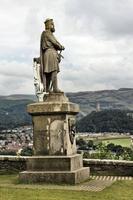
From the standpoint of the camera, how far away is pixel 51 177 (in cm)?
1448

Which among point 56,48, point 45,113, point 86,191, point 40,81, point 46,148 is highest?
point 56,48

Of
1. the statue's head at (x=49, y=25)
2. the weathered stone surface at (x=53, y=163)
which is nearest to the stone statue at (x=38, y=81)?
the statue's head at (x=49, y=25)

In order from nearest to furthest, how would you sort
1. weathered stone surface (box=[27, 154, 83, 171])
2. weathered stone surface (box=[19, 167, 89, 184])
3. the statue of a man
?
weathered stone surface (box=[19, 167, 89, 184]) < weathered stone surface (box=[27, 154, 83, 171]) < the statue of a man

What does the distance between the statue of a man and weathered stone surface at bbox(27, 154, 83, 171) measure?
2.32 metres

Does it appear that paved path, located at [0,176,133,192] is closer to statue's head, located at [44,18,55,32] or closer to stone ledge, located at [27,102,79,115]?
stone ledge, located at [27,102,79,115]

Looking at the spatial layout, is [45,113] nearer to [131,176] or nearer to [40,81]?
[40,81]

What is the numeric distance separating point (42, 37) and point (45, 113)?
2.65 m

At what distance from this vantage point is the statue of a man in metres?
15.8

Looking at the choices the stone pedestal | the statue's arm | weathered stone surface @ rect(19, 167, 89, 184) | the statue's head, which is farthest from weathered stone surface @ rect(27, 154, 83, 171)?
the statue's head

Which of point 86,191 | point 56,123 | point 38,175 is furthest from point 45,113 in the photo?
point 86,191

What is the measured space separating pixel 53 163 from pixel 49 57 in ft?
11.4

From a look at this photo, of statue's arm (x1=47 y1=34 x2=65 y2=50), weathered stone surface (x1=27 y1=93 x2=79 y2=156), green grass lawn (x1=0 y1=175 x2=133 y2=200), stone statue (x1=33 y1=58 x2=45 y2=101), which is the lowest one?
green grass lawn (x1=0 y1=175 x2=133 y2=200)

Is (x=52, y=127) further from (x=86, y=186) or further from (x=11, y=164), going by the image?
(x=11, y=164)

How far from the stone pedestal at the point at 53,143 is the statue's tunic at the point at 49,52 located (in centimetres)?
97
